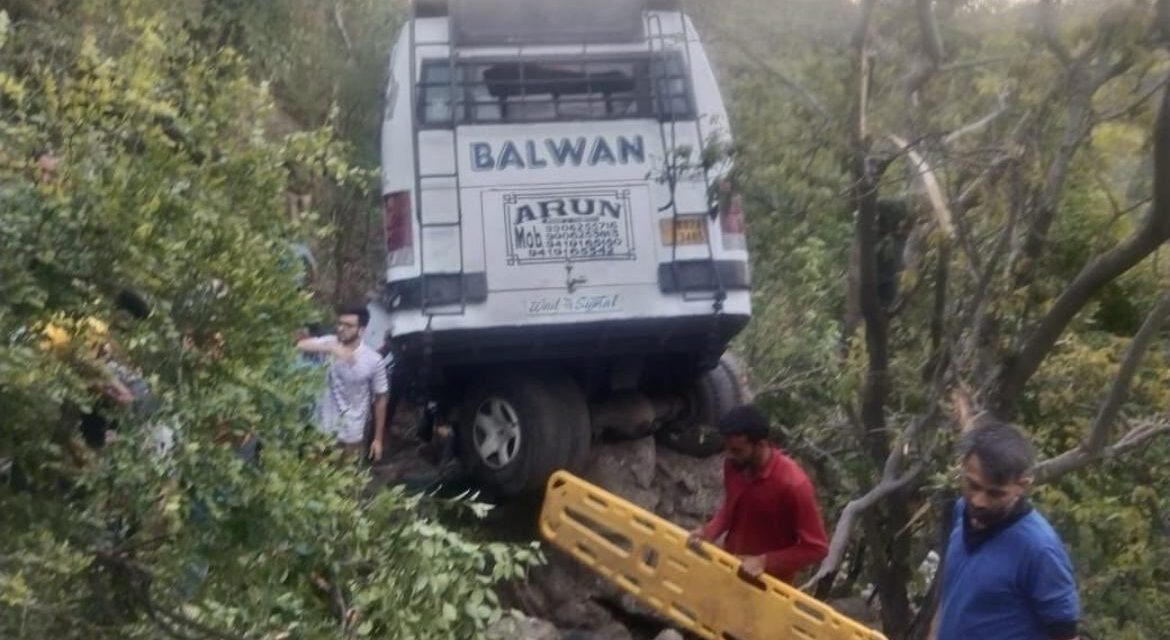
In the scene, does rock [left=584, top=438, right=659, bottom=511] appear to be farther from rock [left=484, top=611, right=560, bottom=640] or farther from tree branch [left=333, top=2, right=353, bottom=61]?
tree branch [left=333, top=2, right=353, bottom=61]

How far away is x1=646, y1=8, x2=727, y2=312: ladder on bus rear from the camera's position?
8.66 m

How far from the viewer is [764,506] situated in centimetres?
646

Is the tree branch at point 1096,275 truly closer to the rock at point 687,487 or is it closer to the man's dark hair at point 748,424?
the man's dark hair at point 748,424

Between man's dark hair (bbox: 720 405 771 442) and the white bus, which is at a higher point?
the white bus

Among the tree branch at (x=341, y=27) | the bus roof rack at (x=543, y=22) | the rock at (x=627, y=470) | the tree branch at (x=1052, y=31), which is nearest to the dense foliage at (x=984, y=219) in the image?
the tree branch at (x=1052, y=31)

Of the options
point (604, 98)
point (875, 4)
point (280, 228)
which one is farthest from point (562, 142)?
point (280, 228)

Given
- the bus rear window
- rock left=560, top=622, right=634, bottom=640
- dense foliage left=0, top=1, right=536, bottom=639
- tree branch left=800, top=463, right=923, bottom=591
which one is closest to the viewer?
dense foliage left=0, top=1, right=536, bottom=639

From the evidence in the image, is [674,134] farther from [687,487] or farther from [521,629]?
[521,629]

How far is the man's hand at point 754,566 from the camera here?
20.9 feet

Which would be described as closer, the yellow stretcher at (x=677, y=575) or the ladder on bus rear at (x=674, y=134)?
the yellow stretcher at (x=677, y=575)

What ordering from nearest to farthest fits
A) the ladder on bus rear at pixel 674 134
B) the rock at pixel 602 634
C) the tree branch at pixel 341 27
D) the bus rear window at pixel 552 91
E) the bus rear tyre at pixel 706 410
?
1. the rock at pixel 602 634
2. the ladder on bus rear at pixel 674 134
3. the bus rear window at pixel 552 91
4. the bus rear tyre at pixel 706 410
5. the tree branch at pixel 341 27

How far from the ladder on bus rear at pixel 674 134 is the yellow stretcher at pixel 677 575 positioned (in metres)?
1.47

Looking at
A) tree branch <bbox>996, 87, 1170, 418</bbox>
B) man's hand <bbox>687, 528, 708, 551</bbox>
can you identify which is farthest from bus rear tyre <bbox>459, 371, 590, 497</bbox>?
tree branch <bbox>996, 87, 1170, 418</bbox>

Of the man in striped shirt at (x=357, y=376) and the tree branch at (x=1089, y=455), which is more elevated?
the man in striped shirt at (x=357, y=376)
